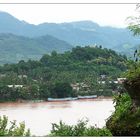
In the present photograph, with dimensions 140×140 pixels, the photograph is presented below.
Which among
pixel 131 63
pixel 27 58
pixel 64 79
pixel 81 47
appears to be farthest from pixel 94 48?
pixel 131 63

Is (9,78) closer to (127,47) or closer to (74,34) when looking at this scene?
(74,34)

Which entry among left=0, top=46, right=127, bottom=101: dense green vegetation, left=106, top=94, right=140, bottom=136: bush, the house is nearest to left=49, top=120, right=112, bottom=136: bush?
left=106, top=94, right=140, bottom=136: bush

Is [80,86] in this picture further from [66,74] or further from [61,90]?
[61,90]

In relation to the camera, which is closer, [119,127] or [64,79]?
[119,127]

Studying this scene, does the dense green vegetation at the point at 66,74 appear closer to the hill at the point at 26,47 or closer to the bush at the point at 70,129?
the hill at the point at 26,47

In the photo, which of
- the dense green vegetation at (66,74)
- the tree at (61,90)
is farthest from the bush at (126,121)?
the tree at (61,90)

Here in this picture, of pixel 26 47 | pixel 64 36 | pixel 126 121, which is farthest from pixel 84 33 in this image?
pixel 126 121

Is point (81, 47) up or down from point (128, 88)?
up

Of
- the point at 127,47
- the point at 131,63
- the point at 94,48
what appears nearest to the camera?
the point at 131,63
